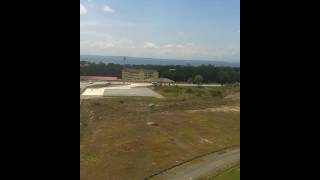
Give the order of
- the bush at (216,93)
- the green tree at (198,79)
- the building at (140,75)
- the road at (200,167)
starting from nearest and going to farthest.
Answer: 1. the building at (140,75)
2. the green tree at (198,79)
3. the road at (200,167)
4. the bush at (216,93)

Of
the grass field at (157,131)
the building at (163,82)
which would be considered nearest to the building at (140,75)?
the building at (163,82)

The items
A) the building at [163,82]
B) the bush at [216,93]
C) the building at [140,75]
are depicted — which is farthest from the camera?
the bush at [216,93]

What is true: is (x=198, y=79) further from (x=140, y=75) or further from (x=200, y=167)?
(x=200, y=167)

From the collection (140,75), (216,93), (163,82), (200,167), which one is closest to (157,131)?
(200,167)

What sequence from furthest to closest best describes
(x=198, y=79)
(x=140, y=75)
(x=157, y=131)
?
(x=157, y=131), (x=198, y=79), (x=140, y=75)

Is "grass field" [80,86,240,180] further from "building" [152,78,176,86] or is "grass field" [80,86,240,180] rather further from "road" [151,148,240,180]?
"building" [152,78,176,86]

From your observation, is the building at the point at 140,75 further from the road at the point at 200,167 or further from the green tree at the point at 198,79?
the road at the point at 200,167
